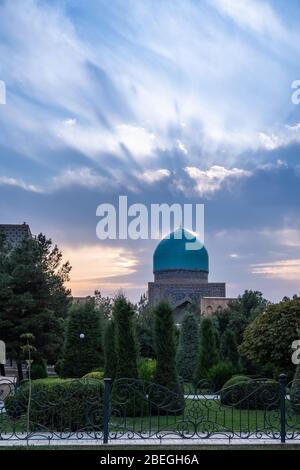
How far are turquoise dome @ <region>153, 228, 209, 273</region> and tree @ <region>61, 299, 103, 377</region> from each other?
2934 cm

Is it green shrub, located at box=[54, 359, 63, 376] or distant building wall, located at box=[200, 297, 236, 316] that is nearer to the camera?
green shrub, located at box=[54, 359, 63, 376]

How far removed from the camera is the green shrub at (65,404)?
11.1 metres

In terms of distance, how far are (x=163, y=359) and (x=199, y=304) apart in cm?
3592

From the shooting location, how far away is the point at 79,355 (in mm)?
20188

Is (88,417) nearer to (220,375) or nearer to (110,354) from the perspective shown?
(110,354)

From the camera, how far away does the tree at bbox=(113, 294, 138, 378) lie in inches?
577

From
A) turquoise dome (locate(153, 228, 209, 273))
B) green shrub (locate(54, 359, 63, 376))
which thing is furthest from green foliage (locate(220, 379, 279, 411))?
turquoise dome (locate(153, 228, 209, 273))

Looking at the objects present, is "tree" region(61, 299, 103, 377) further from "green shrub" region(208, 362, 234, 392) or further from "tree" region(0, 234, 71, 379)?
"green shrub" region(208, 362, 234, 392)

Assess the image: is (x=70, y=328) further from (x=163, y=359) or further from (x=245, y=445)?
(x=245, y=445)

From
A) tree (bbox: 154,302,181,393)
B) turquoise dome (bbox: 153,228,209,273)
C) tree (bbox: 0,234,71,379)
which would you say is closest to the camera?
tree (bbox: 154,302,181,393)

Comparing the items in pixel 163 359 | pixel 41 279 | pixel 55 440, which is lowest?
pixel 55 440
